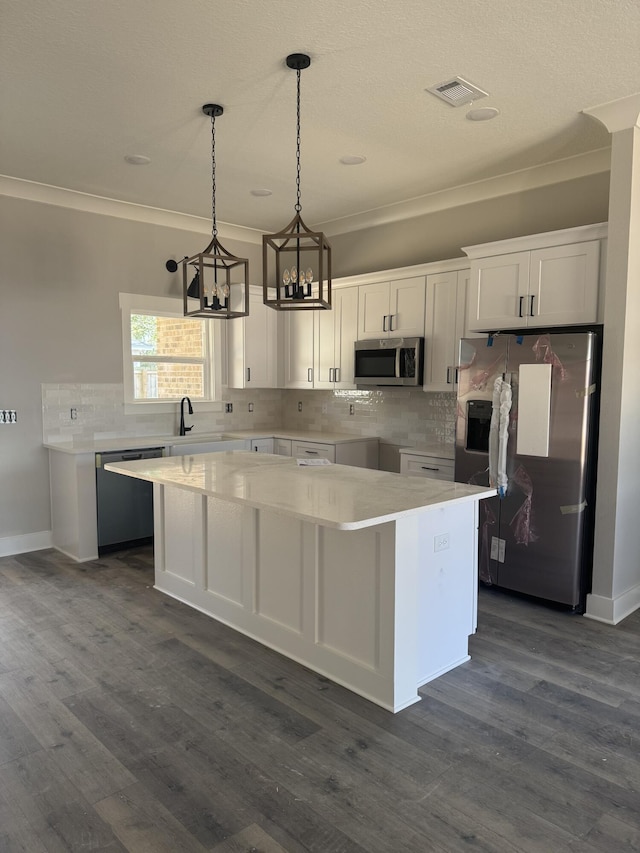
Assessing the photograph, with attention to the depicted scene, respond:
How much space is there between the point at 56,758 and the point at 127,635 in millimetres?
1038

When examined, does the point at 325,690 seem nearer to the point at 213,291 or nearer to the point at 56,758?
the point at 56,758

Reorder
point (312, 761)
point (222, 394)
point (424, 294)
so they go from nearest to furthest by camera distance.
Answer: point (312, 761), point (424, 294), point (222, 394)

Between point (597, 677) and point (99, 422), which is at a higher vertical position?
point (99, 422)

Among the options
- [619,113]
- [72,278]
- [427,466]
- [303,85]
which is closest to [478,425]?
[427,466]

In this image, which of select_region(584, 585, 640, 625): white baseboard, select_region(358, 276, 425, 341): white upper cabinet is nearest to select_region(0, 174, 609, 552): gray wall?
select_region(358, 276, 425, 341): white upper cabinet

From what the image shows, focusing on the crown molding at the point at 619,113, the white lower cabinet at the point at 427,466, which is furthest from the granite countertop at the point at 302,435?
the crown molding at the point at 619,113

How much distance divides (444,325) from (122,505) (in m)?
2.91

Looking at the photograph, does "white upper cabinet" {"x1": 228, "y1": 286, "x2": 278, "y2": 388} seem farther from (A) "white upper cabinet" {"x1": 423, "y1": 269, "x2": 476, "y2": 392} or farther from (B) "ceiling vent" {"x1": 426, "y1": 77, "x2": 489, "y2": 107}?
(B) "ceiling vent" {"x1": 426, "y1": 77, "x2": 489, "y2": 107}

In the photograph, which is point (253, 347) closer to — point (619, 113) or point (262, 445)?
point (262, 445)

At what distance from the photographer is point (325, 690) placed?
269cm

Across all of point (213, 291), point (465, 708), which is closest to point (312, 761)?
point (465, 708)

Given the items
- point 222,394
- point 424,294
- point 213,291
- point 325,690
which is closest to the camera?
point 325,690

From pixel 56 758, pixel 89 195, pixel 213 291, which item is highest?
pixel 89 195

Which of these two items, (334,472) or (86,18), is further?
(334,472)
